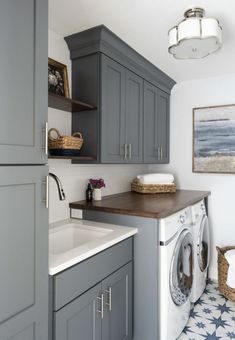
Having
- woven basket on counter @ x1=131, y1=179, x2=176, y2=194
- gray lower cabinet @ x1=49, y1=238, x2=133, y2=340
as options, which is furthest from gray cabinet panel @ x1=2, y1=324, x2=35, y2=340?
woven basket on counter @ x1=131, y1=179, x2=176, y2=194

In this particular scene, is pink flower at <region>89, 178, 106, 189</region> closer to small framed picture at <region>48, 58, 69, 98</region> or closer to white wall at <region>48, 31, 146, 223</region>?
white wall at <region>48, 31, 146, 223</region>

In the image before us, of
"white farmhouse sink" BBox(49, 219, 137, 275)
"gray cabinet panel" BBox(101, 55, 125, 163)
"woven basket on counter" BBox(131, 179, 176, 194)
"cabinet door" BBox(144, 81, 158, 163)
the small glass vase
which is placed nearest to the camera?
"white farmhouse sink" BBox(49, 219, 137, 275)

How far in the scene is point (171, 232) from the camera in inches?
69.9

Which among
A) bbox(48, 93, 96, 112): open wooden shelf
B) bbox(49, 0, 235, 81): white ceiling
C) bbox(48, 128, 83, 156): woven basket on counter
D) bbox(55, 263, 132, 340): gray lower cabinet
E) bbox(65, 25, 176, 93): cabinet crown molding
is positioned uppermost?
bbox(49, 0, 235, 81): white ceiling

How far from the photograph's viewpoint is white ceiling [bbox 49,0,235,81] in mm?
1524

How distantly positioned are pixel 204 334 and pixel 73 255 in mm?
1407

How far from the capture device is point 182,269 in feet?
6.43

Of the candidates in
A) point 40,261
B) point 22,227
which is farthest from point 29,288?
point 22,227

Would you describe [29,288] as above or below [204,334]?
above

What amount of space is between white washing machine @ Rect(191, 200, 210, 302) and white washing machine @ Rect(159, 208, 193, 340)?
0.15m

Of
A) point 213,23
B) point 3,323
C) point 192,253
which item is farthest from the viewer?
point 192,253

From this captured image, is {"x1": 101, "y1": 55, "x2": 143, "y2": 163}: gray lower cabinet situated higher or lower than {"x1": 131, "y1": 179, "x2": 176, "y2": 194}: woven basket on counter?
higher

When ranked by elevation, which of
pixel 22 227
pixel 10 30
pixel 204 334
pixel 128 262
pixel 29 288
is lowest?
pixel 204 334

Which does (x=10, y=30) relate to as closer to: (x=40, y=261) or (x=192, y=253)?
(x=40, y=261)
